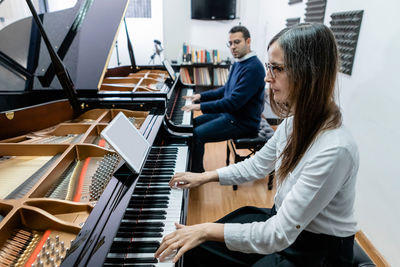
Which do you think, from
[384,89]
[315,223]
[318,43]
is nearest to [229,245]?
[315,223]

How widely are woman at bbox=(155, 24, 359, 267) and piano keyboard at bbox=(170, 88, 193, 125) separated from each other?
1.47 metres

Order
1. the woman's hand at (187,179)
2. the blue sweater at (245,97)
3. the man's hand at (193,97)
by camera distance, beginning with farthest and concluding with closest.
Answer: the man's hand at (193,97) < the blue sweater at (245,97) < the woman's hand at (187,179)

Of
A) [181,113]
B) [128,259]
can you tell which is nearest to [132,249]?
[128,259]

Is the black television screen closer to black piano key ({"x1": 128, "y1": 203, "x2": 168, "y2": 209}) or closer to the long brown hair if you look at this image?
the long brown hair

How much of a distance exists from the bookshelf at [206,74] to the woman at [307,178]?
194 inches

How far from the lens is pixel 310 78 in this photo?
39.0 inches

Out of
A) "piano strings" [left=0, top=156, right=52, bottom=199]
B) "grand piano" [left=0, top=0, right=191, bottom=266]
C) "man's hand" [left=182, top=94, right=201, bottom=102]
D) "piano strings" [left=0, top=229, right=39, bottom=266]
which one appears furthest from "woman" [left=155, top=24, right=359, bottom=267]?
"man's hand" [left=182, top=94, right=201, bottom=102]

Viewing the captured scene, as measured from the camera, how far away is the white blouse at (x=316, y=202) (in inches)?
37.3

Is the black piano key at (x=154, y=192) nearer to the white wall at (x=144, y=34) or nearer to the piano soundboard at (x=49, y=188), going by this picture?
the piano soundboard at (x=49, y=188)

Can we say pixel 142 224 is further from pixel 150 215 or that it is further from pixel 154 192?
pixel 154 192

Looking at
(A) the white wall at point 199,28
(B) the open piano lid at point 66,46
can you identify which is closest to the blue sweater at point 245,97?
(B) the open piano lid at point 66,46

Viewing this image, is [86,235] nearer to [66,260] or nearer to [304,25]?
[66,260]

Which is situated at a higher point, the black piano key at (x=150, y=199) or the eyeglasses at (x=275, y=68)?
the eyeglasses at (x=275, y=68)

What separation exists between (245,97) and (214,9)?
139 inches
